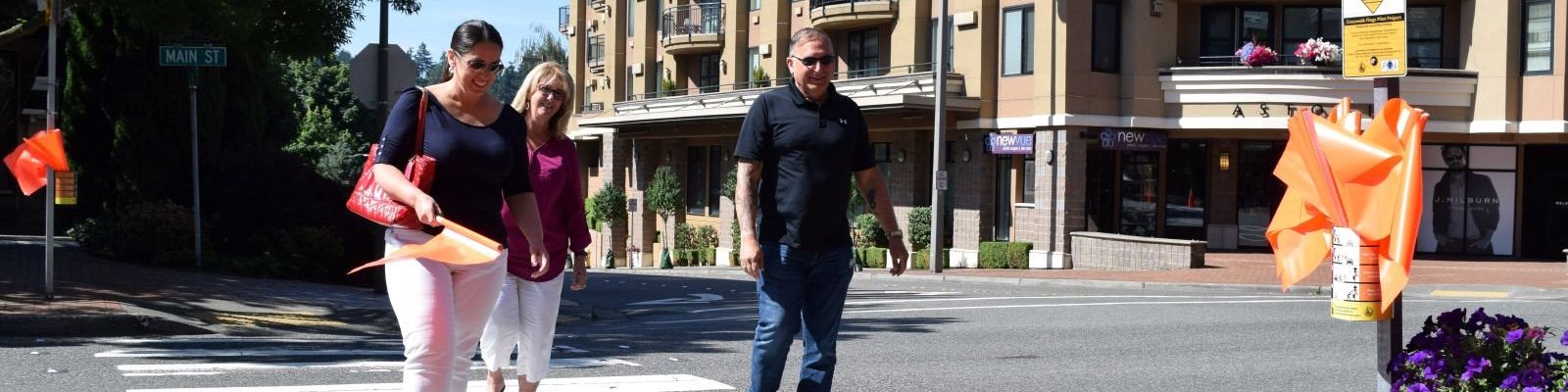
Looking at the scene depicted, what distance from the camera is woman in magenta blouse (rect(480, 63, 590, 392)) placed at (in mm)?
7070

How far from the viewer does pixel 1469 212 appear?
1235 inches

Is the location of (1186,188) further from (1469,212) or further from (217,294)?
(217,294)

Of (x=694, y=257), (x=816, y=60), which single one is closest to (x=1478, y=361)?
(x=816, y=60)

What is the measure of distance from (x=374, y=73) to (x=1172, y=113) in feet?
65.9

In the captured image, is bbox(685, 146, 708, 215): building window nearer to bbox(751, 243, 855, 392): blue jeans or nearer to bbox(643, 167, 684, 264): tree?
bbox(643, 167, 684, 264): tree

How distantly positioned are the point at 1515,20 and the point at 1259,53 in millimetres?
4827

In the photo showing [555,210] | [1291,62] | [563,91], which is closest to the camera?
[563,91]

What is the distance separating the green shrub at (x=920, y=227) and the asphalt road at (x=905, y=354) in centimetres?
1730

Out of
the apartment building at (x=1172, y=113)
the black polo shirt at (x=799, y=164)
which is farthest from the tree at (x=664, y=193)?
the black polo shirt at (x=799, y=164)

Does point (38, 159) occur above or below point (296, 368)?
above

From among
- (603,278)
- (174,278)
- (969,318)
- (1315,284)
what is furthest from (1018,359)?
(603,278)

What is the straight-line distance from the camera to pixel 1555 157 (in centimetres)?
3052

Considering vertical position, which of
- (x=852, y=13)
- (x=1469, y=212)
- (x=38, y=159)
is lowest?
(x=1469, y=212)

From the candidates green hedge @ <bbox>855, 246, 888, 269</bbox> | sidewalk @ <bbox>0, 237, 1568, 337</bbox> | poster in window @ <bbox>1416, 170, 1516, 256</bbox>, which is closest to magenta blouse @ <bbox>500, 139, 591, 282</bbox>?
sidewalk @ <bbox>0, 237, 1568, 337</bbox>
